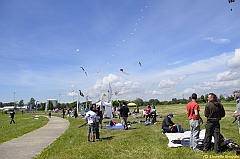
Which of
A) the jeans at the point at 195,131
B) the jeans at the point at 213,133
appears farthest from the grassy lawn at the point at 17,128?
the jeans at the point at 213,133

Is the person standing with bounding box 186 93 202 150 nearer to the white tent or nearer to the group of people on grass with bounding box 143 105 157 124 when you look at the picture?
the group of people on grass with bounding box 143 105 157 124

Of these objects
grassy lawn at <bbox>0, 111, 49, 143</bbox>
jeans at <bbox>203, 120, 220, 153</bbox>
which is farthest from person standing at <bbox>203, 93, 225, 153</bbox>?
grassy lawn at <bbox>0, 111, 49, 143</bbox>

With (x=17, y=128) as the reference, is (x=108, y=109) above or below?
above

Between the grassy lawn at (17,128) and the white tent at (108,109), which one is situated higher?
the white tent at (108,109)

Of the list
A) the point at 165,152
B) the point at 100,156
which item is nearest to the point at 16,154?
the point at 100,156

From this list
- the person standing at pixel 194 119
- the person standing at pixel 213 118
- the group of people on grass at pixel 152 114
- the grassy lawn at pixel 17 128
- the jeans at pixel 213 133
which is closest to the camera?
the jeans at pixel 213 133

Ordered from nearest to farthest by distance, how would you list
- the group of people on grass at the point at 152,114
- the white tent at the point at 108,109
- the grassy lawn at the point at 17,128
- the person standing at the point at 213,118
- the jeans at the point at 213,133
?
the jeans at the point at 213,133 → the person standing at the point at 213,118 → the grassy lawn at the point at 17,128 → the group of people on grass at the point at 152,114 → the white tent at the point at 108,109

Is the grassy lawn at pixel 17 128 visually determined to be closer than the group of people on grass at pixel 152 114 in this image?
Yes

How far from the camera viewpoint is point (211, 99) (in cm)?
774

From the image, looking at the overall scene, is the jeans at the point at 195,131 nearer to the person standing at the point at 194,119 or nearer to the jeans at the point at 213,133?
the person standing at the point at 194,119

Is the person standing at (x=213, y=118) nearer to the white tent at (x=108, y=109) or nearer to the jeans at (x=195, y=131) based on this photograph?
the jeans at (x=195, y=131)

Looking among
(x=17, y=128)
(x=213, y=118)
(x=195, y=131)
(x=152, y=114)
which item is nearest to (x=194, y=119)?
(x=195, y=131)

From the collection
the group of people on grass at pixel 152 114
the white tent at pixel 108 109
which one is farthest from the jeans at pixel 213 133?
the white tent at pixel 108 109

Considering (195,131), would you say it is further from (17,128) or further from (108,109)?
(108,109)
